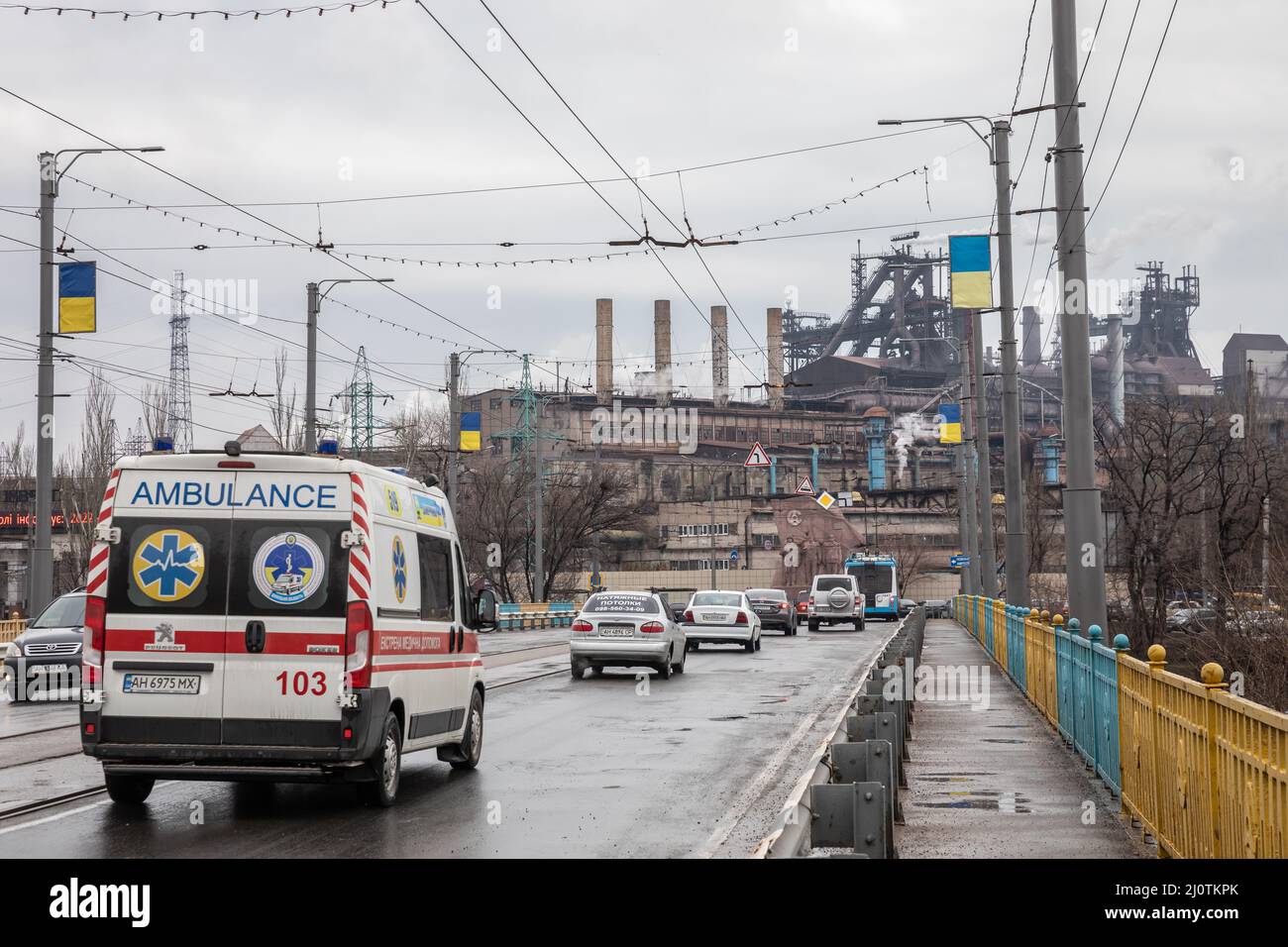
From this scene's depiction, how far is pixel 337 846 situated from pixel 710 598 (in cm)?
3069

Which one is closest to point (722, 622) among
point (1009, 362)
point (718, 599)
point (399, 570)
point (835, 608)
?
point (718, 599)

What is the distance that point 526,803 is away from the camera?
39.0 feet

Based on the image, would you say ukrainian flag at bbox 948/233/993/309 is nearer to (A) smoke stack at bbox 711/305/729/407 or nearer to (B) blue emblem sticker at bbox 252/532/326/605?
(B) blue emblem sticker at bbox 252/532/326/605

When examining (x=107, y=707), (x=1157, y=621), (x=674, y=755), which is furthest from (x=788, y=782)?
(x=1157, y=621)

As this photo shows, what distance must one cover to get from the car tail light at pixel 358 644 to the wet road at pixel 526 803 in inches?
39.7

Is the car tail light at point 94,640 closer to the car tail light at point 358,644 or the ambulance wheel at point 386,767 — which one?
the car tail light at point 358,644

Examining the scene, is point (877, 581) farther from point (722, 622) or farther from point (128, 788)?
point (128, 788)

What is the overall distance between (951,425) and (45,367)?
24.6m

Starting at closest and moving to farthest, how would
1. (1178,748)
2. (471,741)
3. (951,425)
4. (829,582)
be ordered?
(1178,748) < (471,741) < (951,425) < (829,582)

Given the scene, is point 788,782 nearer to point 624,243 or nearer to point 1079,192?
point 1079,192

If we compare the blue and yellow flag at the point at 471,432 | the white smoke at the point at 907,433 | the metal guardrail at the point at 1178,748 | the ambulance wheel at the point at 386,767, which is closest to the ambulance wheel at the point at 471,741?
the ambulance wheel at the point at 386,767

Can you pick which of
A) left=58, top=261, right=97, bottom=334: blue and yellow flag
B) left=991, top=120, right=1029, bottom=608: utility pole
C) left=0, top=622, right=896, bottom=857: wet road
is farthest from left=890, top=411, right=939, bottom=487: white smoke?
left=0, top=622, right=896, bottom=857: wet road

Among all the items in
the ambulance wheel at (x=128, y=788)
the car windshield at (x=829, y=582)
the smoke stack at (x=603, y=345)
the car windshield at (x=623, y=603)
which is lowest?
Result: the ambulance wheel at (x=128, y=788)

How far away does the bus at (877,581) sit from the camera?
73.4 meters
